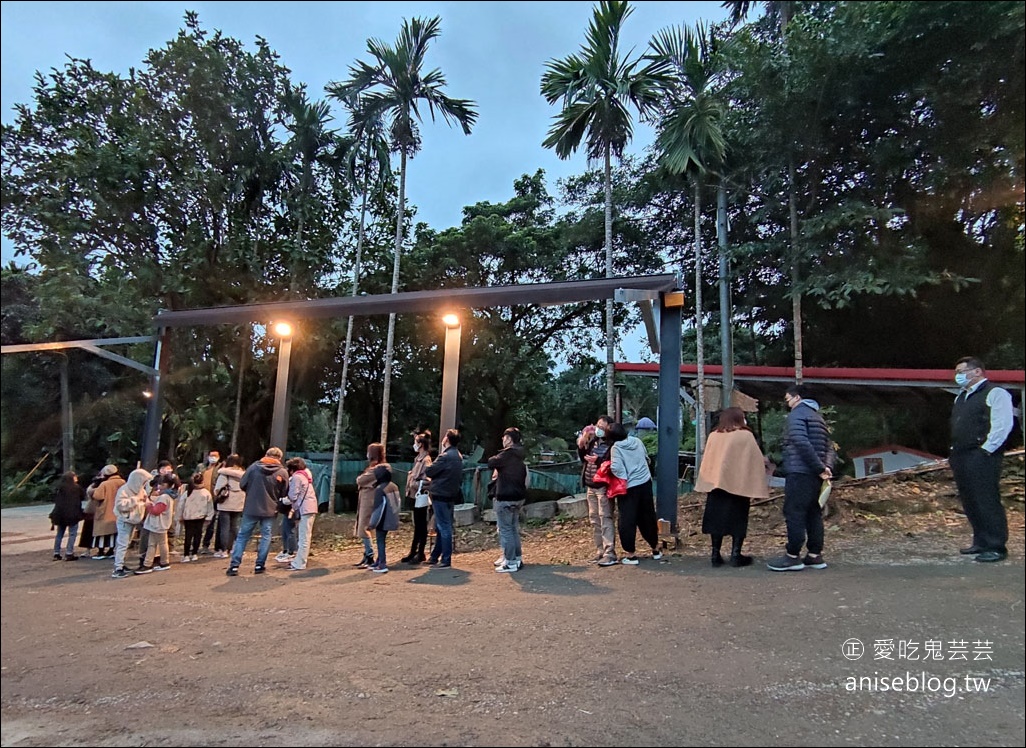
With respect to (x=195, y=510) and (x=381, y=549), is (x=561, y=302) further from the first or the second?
(x=195, y=510)

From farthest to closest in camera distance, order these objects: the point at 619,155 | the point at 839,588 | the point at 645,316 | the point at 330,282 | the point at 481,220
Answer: the point at 481,220
the point at 330,282
the point at 619,155
the point at 645,316
the point at 839,588

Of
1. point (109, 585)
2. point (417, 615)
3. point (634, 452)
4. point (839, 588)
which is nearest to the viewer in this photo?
point (109, 585)

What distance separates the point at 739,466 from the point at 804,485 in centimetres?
49

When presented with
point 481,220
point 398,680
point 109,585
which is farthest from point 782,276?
point 109,585

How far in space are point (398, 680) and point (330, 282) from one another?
1149cm

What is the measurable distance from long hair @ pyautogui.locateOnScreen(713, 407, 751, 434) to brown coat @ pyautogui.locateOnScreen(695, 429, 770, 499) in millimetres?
25

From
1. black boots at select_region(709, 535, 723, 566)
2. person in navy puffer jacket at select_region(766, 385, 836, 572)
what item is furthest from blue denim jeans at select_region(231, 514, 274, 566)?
person in navy puffer jacket at select_region(766, 385, 836, 572)

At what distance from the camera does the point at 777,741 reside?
1902 millimetres

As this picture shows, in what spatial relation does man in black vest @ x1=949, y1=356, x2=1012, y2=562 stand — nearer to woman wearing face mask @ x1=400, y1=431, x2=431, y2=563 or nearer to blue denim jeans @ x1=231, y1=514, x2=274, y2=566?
woman wearing face mask @ x1=400, y1=431, x2=431, y2=563

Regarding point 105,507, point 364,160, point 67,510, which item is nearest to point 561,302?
point 105,507

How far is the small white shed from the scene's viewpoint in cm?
901

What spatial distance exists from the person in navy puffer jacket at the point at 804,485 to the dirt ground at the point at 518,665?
0.76 meters

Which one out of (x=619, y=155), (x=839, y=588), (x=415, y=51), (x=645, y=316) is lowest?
(x=839, y=588)

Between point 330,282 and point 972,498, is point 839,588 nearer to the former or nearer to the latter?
point 972,498
